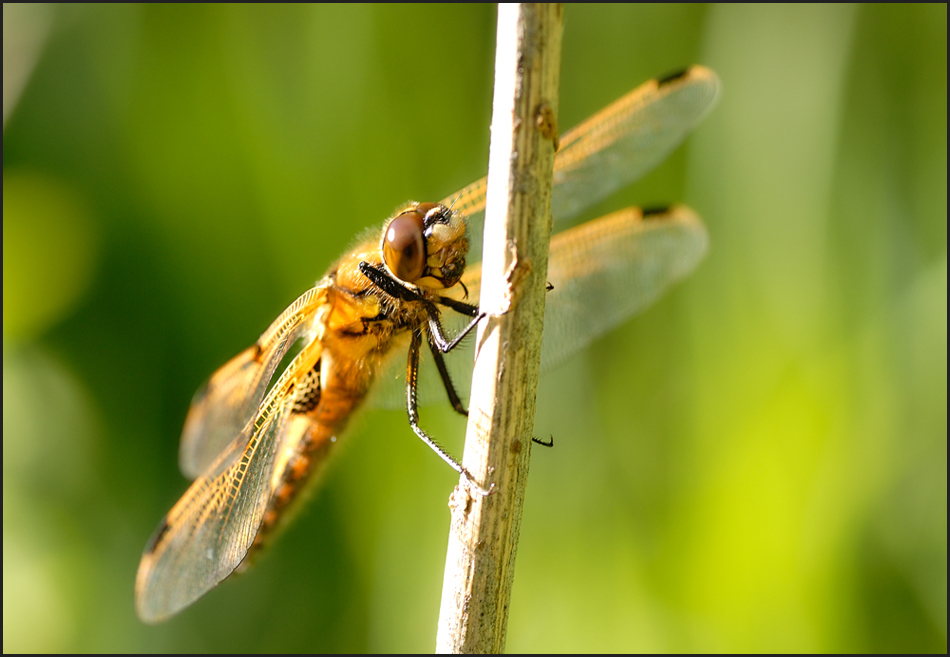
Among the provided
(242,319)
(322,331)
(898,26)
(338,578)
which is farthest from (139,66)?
(898,26)

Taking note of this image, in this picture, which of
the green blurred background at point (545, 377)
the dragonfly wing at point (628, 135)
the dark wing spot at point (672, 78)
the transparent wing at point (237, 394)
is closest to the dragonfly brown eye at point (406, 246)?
the transparent wing at point (237, 394)

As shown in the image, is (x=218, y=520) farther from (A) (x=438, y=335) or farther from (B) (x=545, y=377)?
(B) (x=545, y=377)

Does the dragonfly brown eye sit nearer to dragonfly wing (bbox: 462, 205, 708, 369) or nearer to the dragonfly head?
the dragonfly head

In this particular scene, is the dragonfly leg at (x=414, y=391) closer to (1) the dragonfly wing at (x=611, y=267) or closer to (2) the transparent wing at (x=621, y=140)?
(2) the transparent wing at (x=621, y=140)

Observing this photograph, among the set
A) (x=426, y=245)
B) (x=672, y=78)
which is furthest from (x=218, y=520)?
(x=672, y=78)

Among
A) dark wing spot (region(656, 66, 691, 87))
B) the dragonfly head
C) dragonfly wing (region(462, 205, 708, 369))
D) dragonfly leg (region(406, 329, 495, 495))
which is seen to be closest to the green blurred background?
dragonfly wing (region(462, 205, 708, 369))

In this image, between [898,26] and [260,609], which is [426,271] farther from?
[898,26]
